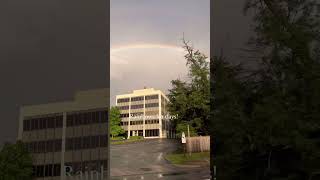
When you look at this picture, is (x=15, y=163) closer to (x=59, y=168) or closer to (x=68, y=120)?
(x=59, y=168)

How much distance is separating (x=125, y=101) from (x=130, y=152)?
1615 millimetres

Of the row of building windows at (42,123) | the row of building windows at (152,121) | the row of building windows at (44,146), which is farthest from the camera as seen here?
the row of building windows at (44,146)

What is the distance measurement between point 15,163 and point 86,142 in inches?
169

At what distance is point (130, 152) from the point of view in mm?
16906

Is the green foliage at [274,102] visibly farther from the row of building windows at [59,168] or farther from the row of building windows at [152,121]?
the row of building windows at [59,168]

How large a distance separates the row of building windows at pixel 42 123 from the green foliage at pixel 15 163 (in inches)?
60.7

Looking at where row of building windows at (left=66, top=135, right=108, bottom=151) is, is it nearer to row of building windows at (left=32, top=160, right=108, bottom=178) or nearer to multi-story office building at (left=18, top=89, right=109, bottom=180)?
multi-story office building at (left=18, top=89, right=109, bottom=180)

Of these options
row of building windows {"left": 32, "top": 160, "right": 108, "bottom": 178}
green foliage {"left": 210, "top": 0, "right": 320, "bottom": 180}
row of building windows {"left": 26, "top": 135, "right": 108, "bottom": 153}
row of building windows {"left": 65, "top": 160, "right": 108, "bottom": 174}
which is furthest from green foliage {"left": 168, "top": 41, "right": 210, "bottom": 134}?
row of building windows {"left": 26, "top": 135, "right": 108, "bottom": 153}

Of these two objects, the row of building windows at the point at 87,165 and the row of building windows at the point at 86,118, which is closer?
the row of building windows at the point at 87,165

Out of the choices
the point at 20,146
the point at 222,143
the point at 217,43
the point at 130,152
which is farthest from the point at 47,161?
the point at 222,143

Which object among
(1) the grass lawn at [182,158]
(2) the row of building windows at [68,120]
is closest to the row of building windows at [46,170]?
(2) the row of building windows at [68,120]

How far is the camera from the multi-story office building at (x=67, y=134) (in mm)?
28000

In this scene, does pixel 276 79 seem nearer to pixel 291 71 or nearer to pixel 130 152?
pixel 291 71

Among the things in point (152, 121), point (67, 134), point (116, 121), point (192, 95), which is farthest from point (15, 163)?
point (192, 95)
